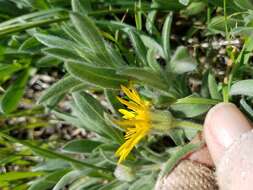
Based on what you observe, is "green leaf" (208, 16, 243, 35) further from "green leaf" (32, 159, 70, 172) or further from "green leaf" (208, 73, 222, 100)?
"green leaf" (32, 159, 70, 172)

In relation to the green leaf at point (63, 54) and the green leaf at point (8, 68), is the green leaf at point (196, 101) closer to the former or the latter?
the green leaf at point (63, 54)

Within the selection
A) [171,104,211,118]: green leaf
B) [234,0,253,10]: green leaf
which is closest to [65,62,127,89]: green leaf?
[171,104,211,118]: green leaf

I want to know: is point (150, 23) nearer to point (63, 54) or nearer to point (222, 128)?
point (63, 54)

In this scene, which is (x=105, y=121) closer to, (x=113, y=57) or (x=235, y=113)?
(x=113, y=57)

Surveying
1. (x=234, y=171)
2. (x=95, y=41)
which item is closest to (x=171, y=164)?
(x=234, y=171)

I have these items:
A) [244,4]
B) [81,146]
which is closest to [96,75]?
[81,146]

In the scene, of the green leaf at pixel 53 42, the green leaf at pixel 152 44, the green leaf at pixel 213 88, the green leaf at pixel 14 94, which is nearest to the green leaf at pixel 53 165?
the green leaf at pixel 14 94

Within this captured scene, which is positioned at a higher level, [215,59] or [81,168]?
[215,59]
